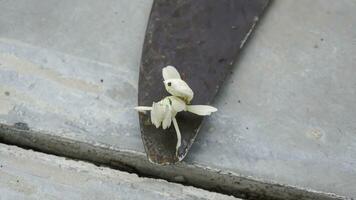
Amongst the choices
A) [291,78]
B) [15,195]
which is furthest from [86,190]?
[291,78]

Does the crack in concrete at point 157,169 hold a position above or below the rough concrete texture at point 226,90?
below

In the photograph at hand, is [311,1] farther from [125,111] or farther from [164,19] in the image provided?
[125,111]

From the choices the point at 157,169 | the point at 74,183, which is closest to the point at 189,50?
the point at 157,169

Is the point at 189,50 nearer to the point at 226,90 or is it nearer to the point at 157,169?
the point at 226,90

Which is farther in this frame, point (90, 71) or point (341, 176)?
point (90, 71)
